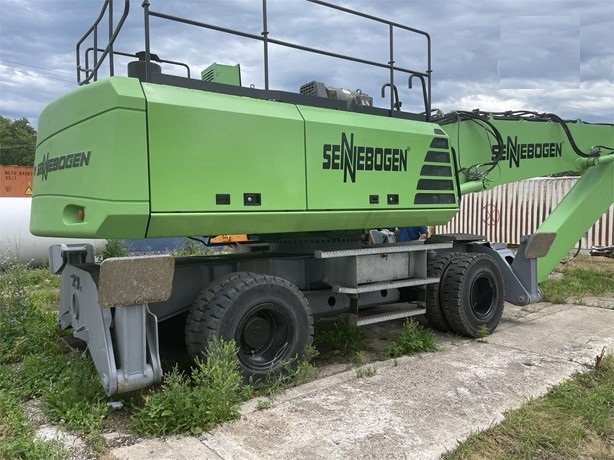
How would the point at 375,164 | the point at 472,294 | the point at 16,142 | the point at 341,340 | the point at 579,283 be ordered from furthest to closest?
the point at 16,142
the point at 579,283
the point at 472,294
the point at 341,340
the point at 375,164

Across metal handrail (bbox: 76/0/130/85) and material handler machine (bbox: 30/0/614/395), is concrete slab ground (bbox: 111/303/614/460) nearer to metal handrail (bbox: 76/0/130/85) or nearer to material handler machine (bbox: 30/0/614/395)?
material handler machine (bbox: 30/0/614/395)

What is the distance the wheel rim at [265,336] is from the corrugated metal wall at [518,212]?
10.5 metres

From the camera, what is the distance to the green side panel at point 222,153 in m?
3.63

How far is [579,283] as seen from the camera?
9133mm

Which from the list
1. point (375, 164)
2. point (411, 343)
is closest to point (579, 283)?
point (411, 343)

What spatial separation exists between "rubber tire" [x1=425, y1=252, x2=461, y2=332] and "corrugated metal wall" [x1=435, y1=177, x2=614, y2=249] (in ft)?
28.2

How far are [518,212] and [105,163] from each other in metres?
14.3

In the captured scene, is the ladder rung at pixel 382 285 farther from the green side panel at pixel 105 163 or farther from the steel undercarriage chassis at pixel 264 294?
the green side panel at pixel 105 163

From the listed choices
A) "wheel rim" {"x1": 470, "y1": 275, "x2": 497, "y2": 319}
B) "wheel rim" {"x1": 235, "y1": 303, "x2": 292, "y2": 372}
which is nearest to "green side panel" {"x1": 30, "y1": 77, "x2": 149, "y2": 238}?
"wheel rim" {"x1": 235, "y1": 303, "x2": 292, "y2": 372}

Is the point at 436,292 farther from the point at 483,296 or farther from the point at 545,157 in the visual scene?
the point at 545,157

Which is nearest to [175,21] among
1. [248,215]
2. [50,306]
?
[248,215]

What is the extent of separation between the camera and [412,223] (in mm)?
5141

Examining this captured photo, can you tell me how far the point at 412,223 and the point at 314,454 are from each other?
265cm

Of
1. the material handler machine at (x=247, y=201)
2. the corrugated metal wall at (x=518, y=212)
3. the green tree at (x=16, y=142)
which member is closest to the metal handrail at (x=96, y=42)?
the material handler machine at (x=247, y=201)
